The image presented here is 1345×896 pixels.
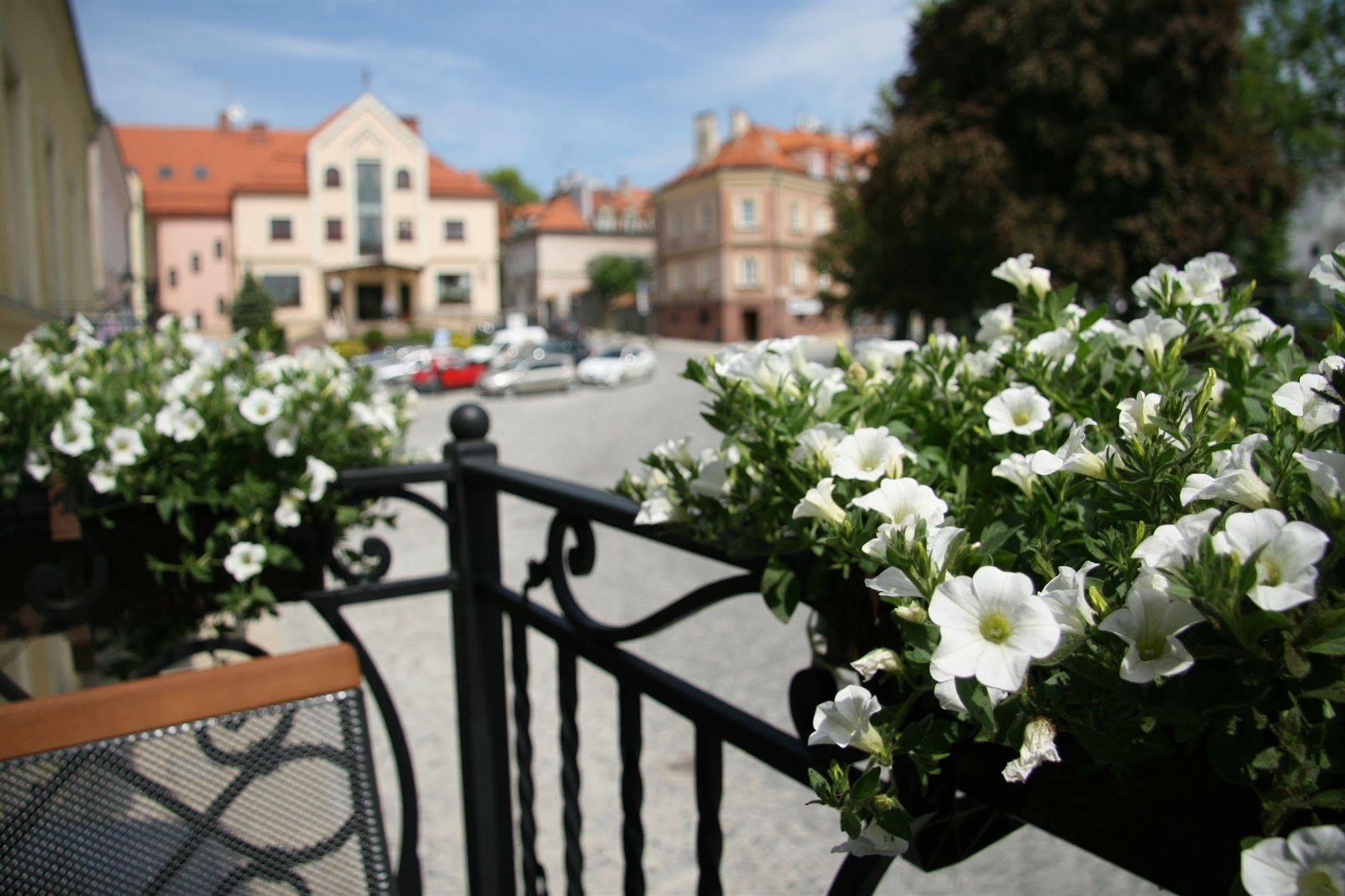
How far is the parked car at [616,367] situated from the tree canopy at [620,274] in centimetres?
3206

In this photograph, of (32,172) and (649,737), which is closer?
(649,737)

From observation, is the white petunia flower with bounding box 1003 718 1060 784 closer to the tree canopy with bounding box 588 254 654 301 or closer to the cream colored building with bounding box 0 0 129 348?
the cream colored building with bounding box 0 0 129 348

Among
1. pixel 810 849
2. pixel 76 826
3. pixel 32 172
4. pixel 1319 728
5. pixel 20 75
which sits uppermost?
pixel 20 75

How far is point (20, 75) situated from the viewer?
5.96 m

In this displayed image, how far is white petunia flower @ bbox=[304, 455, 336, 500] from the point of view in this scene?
92.1 inches

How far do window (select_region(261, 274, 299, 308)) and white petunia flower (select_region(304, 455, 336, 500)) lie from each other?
2014 inches

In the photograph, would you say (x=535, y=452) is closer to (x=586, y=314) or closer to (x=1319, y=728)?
(x=1319, y=728)

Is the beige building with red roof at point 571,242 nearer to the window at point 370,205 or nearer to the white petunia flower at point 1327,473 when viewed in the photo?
the window at point 370,205

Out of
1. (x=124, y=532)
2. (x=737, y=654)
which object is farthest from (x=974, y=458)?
(x=737, y=654)

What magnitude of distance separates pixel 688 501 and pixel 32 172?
6.75 metres

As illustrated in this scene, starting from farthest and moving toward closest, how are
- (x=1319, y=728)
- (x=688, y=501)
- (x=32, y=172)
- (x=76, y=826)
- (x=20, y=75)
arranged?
1. (x=32, y=172)
2. (x=20, y=75)
3. (x=76, y=826)
4. (x=688, y=501)
5. (x=1319, y=728)

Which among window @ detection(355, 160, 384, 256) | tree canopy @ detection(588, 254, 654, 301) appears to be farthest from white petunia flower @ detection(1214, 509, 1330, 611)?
tree canopy @ detection(588, 254, 654, 301)

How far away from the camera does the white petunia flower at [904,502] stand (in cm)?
90

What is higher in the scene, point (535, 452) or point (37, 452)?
point (37, 452)
